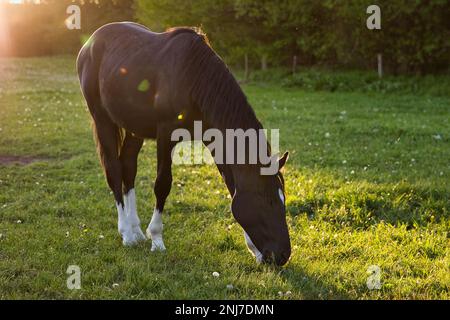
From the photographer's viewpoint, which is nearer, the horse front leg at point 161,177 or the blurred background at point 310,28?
the horse front leg at point 161,177

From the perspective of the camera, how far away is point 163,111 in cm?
488

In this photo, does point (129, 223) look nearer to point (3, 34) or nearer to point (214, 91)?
point (214, 91)

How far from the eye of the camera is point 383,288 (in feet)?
14.0

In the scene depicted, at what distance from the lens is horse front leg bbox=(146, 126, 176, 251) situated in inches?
194

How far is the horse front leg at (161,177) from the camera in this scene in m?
4.93

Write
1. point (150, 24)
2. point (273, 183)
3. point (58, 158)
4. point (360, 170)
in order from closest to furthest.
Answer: point (273, 183)
point (360, 170)
point (58, 158)
point (150, 24)

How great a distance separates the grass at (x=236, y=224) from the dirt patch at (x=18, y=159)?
127mm

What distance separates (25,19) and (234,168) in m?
41.2

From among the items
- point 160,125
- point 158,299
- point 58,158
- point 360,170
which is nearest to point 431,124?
point 360,170

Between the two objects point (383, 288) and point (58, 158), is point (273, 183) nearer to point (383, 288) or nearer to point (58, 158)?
point (383, 288)

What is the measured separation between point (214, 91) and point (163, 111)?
584 millimetres

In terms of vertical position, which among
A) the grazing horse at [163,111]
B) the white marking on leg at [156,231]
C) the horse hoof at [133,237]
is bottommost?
the horse hoof at [133,237]

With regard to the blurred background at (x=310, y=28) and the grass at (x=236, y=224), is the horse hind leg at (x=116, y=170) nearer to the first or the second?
the grass at (x=236, y=224)

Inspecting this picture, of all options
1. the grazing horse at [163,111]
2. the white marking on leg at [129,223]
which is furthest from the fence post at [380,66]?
the white marking on leg at [129,223]
